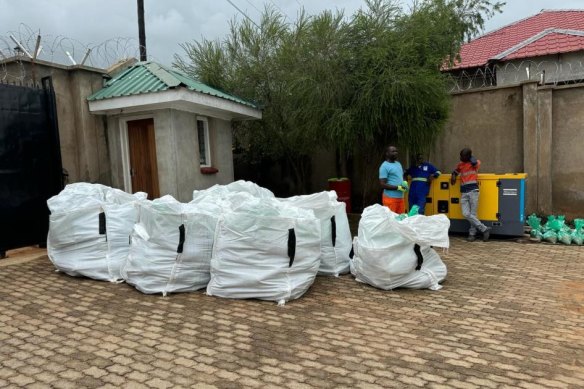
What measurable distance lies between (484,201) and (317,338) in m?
5.07

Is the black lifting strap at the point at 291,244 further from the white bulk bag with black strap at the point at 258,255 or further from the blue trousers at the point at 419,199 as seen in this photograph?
the blue trousers at the point at 419,199

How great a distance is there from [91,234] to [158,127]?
8.60 feet

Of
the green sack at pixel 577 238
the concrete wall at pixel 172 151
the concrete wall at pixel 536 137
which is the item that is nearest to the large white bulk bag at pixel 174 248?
the concrete wall at pixel 172 151

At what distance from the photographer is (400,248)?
4.41m

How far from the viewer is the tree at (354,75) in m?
7.21

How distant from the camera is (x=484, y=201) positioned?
7180mm

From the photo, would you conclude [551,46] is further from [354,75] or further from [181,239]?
[181,239]

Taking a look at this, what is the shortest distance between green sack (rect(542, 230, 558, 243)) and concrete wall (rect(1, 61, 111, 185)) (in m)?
7.48

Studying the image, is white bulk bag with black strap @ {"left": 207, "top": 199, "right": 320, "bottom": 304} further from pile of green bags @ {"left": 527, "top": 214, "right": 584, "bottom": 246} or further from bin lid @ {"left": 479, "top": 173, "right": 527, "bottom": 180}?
pile of green bags @ {"left": 527, "top": 214, "right": 584, "bottom": 246}

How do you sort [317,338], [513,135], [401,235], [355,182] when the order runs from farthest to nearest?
[355,182] < [513,135] < [401,235] < [317,338]

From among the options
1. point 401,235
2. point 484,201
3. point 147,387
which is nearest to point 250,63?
point 484,201

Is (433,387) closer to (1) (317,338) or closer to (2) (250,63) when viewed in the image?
(1) (317,338)

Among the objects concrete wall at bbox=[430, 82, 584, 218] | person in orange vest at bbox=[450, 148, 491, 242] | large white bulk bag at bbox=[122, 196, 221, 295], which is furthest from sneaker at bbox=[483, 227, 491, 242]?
large white bulk bag at bbox=[122, 196, 221, 295]

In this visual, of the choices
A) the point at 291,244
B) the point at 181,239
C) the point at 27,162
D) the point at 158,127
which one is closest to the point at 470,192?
the point at 291,244
